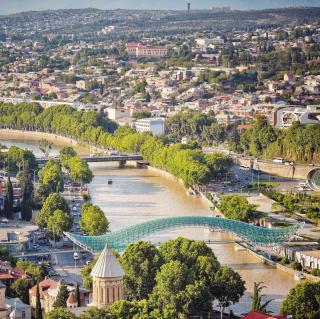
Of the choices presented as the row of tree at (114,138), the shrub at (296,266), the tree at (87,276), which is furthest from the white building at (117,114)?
the tree at (87,276)

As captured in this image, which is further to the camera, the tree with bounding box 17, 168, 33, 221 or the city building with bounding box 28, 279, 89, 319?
the tree with bounding box 17, 168, 33, 221

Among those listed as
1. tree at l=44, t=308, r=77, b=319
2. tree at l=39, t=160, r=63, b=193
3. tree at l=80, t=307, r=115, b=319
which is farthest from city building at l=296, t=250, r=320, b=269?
Result: tree at l=39, t=160, r=63, b=193

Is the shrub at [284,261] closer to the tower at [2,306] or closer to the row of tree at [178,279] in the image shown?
the row of tree at [178,279]

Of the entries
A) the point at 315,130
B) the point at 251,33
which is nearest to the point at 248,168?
the point at 315,130

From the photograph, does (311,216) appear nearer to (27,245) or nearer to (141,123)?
(27,245)

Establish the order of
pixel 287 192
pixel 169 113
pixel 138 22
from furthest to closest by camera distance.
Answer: pixel 138 22 → pixel 169 113 → pixel 287 192

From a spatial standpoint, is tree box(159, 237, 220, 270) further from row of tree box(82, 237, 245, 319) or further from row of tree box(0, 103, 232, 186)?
row of tree box(0, 103, 232, 186)

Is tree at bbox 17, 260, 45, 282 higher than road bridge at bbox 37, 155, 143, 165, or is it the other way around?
tree at bbox 17, 260, 45, 282
